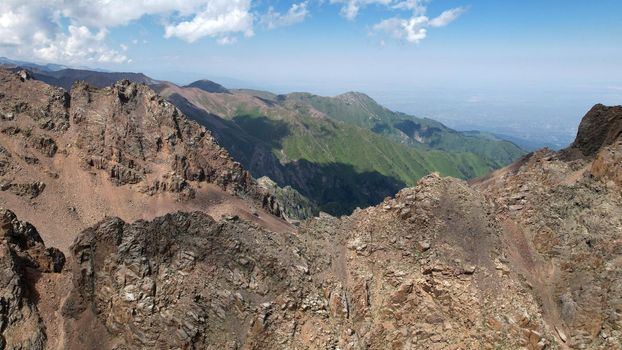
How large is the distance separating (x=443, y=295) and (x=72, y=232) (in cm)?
5729

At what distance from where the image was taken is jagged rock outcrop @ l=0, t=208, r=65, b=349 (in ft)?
141

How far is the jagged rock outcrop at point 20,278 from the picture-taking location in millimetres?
42906

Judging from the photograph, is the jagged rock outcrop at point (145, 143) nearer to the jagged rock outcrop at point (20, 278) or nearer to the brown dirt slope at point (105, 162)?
the brown dirt slope at point (105, 162)

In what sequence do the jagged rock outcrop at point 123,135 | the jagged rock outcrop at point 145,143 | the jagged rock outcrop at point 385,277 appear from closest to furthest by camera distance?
the jagged rock outcrop at point 385,277
the jagged rock outcrop at point 123,135
the jagged rock outcrop at point 145,143

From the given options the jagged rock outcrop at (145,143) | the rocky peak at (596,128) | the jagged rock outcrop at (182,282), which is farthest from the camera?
the jagged rock outcrop at (145,143)

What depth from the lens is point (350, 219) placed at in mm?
58125

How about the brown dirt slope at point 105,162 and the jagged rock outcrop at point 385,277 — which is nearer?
the jagged rock outcrop at point 385,277

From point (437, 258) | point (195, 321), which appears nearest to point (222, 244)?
point (195, 321)

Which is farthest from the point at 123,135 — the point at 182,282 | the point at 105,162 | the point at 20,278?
the point at 182,282

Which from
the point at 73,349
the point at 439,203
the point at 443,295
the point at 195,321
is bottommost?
the point at 73,349

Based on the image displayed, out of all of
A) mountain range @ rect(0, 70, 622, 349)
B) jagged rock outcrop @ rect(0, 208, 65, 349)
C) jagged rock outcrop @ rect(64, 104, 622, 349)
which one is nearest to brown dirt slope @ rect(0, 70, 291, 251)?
jagged rock outcrop @ rect(0, 208, 65, 349)

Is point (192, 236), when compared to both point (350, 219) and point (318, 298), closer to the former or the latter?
point (318, 298)

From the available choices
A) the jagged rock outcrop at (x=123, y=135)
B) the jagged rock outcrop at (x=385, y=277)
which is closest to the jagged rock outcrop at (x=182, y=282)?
the jagged rock outcrop at (x=385, y=277)

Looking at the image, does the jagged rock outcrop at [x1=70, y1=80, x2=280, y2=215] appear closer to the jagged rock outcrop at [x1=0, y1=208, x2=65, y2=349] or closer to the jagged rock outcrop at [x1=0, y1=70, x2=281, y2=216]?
the jagged rock outcrop at [x1=0, y1=70, x2=281, y2=216]
